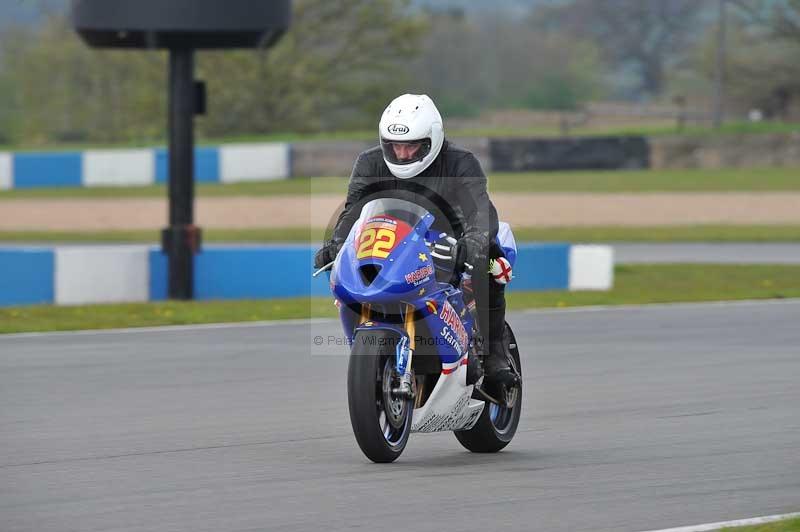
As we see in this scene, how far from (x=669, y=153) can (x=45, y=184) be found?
1213cm

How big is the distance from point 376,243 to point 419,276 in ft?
0.72

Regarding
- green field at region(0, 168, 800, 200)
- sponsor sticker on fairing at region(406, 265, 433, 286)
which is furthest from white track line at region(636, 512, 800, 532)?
green field at region(0, 168, 800, 200)

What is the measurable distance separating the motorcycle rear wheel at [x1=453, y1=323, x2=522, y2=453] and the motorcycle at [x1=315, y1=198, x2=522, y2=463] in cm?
18

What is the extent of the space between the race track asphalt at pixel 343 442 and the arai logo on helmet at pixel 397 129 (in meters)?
1.39

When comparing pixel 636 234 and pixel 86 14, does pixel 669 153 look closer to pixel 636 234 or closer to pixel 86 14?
pixel 636 234

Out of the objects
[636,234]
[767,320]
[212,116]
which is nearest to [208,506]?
[767,320]

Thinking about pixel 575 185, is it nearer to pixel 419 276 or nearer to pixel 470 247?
pixel 470 247

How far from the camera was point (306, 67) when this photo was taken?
40188 mm

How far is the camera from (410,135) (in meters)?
6.68

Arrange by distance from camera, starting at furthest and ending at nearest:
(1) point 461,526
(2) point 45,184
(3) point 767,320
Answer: (2) point 45,184
(3) point 767,320
(1) point 461,526

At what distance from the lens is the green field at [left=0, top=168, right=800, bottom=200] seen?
29328mm

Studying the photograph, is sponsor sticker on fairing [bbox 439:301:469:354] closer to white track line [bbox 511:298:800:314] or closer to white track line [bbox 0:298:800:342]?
white track line [bbox 0:298:800:342]

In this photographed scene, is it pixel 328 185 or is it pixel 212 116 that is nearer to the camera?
pixel 328 185

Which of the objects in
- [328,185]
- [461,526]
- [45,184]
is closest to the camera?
[461,526]
